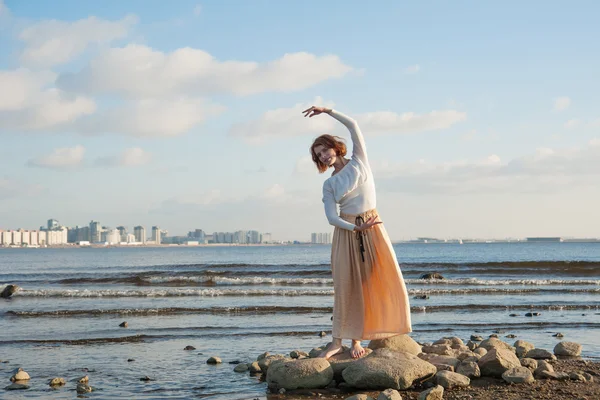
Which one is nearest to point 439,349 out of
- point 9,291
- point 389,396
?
point 389,396

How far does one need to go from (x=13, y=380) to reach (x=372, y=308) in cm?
463

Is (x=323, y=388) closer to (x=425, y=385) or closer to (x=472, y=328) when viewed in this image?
(x=425, y=385)

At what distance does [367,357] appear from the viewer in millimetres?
7902

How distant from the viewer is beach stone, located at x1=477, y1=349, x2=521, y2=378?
7.97 m

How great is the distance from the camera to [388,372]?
757 centimetres

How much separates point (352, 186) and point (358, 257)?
0.84m

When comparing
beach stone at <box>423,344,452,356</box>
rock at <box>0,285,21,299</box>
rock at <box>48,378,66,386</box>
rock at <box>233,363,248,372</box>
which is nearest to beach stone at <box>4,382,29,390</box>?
rock at <box>48,378,66,386</box>

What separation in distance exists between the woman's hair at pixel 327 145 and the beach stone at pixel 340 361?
219cm

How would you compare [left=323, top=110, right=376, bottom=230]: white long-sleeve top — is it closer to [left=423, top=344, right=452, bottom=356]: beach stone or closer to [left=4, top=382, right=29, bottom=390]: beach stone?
[left=423, top=344, right=452, bottom=356]: beach stone

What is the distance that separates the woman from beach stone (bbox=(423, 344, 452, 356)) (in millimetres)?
1238

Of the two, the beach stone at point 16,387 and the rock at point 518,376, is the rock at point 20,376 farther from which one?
the rock at point 518,376

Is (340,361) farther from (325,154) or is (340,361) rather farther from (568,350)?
(568,350)

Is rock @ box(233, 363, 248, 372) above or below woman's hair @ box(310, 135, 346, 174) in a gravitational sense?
below

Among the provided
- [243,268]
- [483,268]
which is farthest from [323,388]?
[243,268]
